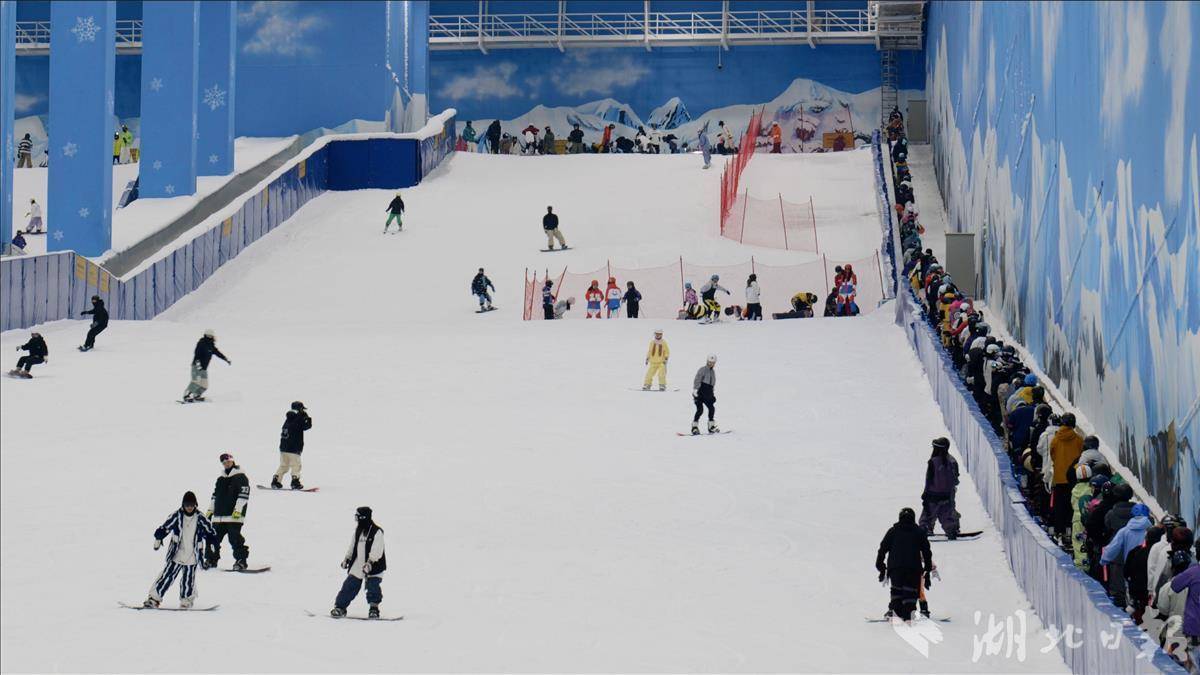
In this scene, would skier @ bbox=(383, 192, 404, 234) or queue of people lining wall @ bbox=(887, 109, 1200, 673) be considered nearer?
queue of people lining wall @ bbox=(887, 109, 1200, 673)

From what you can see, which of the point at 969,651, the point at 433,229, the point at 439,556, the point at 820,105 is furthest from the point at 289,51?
the point at 969,651

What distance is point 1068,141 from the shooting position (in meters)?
23.7

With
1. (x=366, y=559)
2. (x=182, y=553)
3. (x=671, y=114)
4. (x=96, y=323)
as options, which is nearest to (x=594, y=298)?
(x=96, y=323)

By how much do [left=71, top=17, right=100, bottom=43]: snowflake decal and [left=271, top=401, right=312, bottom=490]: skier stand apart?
18833 mm

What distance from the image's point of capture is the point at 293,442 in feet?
63.8

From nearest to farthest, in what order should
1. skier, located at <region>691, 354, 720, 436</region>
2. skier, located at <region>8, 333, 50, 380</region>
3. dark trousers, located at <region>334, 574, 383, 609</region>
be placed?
dark trousers, located at <region>334, 574, 383, 609</region>, skier, located at <region>691, 354, 720, 436</region>, skier, located at <region>8, 333, 50, 380</region>

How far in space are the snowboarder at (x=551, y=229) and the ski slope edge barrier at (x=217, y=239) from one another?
658cm

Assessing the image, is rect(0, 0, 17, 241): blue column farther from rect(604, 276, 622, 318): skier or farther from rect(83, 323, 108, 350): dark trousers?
rect(604, 276, 622, 318): skier

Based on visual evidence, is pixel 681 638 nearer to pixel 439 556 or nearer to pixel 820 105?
pixel 439 556

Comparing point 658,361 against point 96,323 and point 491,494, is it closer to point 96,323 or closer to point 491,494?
point 491,494

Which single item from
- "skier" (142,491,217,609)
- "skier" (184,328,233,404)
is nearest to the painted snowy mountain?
"skier" (184,328,233,404)

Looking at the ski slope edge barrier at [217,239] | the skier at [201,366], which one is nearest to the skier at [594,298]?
the ski slope edge barrier at [217,239]

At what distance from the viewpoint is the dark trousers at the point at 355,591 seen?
15.0 m

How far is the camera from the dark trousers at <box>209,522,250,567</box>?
16625 millimetres
